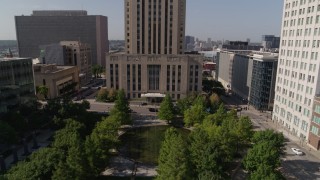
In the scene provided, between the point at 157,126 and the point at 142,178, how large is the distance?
3274 cm

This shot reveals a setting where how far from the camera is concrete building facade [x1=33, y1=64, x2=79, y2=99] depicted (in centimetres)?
11375

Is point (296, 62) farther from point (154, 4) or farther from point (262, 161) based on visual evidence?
point (154, 4)

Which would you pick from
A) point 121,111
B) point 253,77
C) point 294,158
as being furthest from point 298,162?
point 253,77

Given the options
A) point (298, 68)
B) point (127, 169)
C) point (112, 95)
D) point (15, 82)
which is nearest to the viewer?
point (127, 169)

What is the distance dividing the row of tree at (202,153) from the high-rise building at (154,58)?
54096 millimetres

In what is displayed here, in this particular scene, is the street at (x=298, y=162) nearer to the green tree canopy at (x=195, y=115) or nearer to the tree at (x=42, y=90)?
the green tree canopy at (x=195, y=115)

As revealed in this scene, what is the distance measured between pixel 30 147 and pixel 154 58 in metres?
63.3

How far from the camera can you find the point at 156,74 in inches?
4454

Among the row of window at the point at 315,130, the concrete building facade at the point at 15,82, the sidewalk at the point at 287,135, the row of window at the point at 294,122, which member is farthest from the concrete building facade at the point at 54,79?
the row of window at the point at 315,130

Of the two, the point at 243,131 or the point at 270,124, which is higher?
the point at 243,131

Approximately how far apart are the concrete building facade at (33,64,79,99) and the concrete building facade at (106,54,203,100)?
24143 mm

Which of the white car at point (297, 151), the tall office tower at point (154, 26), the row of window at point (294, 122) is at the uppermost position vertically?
the tall office tower at point (154, 26)

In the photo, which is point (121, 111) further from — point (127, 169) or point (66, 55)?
point (66, 55)

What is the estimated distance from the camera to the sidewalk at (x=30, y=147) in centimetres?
5434
